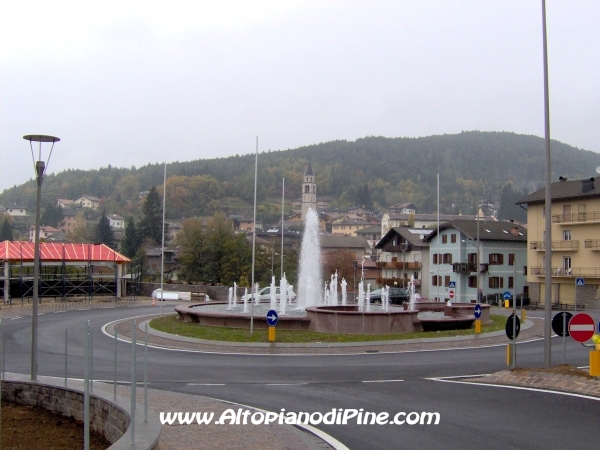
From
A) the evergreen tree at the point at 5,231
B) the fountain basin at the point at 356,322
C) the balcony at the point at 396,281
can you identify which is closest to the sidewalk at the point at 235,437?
the fountain basin at the point at 356,322

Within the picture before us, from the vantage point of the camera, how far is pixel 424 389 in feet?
50.3

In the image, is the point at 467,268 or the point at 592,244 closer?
the point at 592,244

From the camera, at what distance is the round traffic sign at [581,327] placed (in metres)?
14.3

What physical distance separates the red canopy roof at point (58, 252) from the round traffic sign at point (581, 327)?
148 feet

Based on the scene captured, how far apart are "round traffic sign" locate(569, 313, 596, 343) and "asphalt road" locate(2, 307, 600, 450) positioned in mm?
1482

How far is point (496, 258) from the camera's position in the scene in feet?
243

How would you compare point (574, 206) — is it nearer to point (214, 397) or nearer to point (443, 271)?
point (443, 271)

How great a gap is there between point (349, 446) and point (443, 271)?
225 feet

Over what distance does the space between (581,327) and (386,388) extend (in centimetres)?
445

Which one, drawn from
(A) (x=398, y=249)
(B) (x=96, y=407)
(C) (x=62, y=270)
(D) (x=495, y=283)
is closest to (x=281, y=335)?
(B) (x=96, y=407)

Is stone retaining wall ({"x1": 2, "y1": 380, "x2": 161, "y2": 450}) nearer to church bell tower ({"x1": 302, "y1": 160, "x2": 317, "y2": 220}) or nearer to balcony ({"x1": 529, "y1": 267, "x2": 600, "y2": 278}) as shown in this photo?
balcony ({"x1": 529, "y1": 267, "x2": 600, "y2": 278})

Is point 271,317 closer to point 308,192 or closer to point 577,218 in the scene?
point 577,218

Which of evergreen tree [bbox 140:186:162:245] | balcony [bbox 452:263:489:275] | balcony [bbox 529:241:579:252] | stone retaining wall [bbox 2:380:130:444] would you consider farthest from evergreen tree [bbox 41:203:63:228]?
stone retaining wall [bbox 2:380:130:444]

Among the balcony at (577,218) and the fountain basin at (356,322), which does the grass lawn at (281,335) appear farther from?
the balcony at (577,218)
